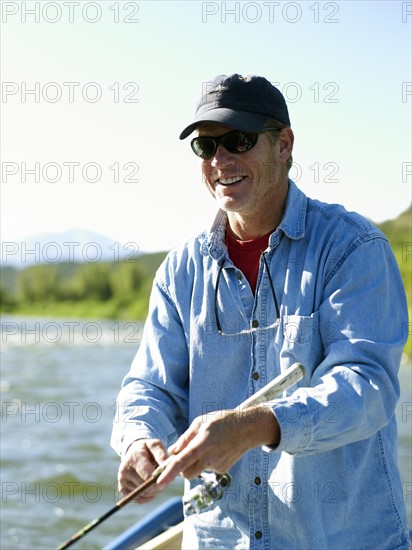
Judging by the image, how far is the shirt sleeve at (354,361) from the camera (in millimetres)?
2197

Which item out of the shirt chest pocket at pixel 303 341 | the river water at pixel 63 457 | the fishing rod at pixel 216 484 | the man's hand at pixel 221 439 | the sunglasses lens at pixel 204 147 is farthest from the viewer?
the river water at pixel 63 457

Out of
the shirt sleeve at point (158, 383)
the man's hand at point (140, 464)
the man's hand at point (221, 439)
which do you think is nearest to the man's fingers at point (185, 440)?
the man's hand at point (221, 439)

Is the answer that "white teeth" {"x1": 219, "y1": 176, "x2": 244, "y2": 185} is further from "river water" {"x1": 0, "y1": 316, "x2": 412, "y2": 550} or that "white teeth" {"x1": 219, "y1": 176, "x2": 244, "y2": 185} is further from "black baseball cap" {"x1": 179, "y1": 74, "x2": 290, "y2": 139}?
"river water" {"x1": 0, "y1": 316, "x2": 412, "y2": 550}

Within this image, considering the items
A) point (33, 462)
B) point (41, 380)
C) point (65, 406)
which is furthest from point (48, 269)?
point (33, 462)

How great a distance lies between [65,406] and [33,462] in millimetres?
7460

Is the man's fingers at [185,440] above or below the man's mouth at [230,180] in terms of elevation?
below

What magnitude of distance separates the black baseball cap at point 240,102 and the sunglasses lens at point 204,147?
5 cm

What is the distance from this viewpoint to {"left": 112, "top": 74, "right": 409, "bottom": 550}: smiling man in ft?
7.55

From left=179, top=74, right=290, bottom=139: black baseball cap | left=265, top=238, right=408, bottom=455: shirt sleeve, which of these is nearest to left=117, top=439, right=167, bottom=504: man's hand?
left=265, top=238, right=408, bottom=455: shirt sleeve

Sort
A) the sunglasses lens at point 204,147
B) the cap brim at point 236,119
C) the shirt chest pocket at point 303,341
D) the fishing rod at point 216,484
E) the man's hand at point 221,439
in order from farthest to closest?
1. the sunglasses lens at point 204,147
2. the cap brim at point 236,119
3. the shirt chest pocket at point 303,341
4. the fishing rod at point 216,484
5. the man's hand at point 221,439

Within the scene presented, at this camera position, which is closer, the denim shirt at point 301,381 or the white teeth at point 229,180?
the denim shirt at point 301,381

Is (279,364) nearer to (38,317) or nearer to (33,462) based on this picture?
(33,462)

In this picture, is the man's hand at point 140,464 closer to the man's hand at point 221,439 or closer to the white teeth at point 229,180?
the man's hand at point 221,439

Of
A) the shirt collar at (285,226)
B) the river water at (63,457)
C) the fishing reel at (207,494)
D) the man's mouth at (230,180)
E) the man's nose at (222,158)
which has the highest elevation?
the man's nose at (222,158)
